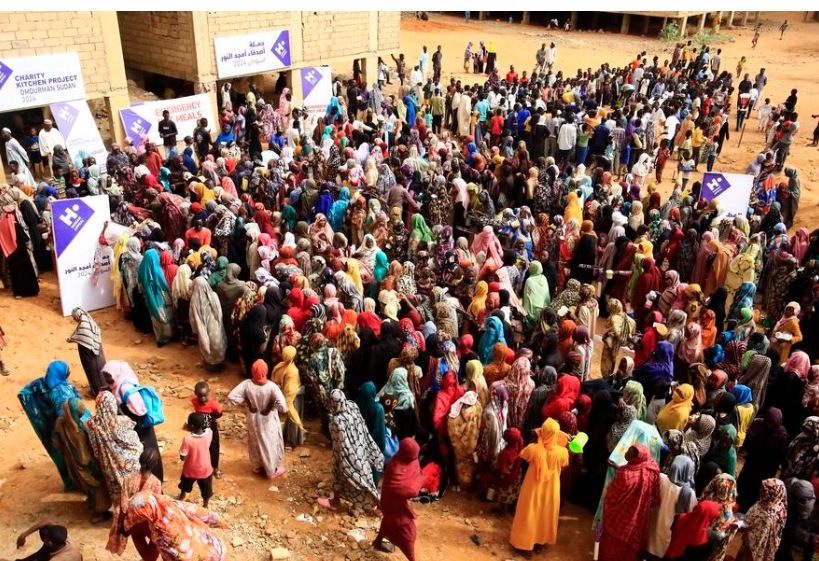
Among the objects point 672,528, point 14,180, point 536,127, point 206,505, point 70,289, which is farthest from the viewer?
point 536,127

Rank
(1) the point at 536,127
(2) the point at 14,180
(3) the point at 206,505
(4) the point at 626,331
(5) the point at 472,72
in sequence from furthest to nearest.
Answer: (5) the point at 472,72, (1) the point at 536,127, (2) the point at 14,180, (4) the point at 626,331, (3) the point at 206,505

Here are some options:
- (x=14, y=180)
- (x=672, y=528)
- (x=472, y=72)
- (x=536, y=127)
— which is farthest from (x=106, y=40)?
(x=472, y=72)

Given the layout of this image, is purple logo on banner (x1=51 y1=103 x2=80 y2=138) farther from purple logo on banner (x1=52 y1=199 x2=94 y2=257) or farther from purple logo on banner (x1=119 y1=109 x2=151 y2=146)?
purple logo on banner (x1=52 y1=199 x2=94 y2=257)

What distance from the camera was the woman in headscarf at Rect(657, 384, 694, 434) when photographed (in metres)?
5.47

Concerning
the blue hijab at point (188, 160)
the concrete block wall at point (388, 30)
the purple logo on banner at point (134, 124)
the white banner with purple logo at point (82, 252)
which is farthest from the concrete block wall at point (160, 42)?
the white banner with purple logo at point (82, 252)

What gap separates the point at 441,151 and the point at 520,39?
2244cm

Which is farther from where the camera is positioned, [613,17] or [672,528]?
[613,17]

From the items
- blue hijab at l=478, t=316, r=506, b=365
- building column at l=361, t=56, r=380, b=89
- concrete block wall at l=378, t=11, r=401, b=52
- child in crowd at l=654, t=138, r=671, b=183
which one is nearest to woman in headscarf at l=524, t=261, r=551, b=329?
blue hijab at l=478, t=316, r=506, b=365

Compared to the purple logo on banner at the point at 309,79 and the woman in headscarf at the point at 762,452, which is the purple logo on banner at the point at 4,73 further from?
the woman in headscarf at the point at 762,452

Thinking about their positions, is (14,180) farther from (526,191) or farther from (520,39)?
(520,39)

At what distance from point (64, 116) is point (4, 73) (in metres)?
1.17

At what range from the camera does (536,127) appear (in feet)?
45.3

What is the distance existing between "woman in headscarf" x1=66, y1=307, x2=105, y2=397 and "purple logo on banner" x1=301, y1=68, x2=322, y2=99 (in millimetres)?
10153

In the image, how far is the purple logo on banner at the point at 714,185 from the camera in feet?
32.2
